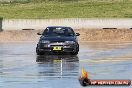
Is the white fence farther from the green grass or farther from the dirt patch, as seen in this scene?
the green grass

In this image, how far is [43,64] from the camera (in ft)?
87.2

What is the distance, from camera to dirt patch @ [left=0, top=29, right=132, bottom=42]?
170 feet

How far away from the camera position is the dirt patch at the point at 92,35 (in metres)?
51.8

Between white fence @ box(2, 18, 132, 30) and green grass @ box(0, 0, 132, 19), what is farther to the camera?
green grass @ box(0, 0, 132, 19)

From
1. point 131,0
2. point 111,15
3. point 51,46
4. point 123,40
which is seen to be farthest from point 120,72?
point 131,0

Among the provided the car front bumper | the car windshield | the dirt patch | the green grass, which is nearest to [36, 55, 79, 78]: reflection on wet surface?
the car front bumper

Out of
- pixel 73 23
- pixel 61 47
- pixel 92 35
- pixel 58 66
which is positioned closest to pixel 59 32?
pixel 61 47

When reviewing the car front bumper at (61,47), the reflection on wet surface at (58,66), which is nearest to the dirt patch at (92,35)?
the car front bumper at (61,47)

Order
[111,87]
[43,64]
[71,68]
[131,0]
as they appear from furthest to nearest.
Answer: [131,0]
[43,64]
[71,68]
[111,87]

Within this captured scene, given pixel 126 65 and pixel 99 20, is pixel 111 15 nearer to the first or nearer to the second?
pixel 99 20

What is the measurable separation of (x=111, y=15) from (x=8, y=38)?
15.1 meters

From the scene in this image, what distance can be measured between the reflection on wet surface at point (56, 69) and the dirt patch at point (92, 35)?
62.4ft

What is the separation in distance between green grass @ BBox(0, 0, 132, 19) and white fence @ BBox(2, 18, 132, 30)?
237 inches

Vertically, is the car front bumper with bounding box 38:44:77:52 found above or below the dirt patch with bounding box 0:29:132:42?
above
